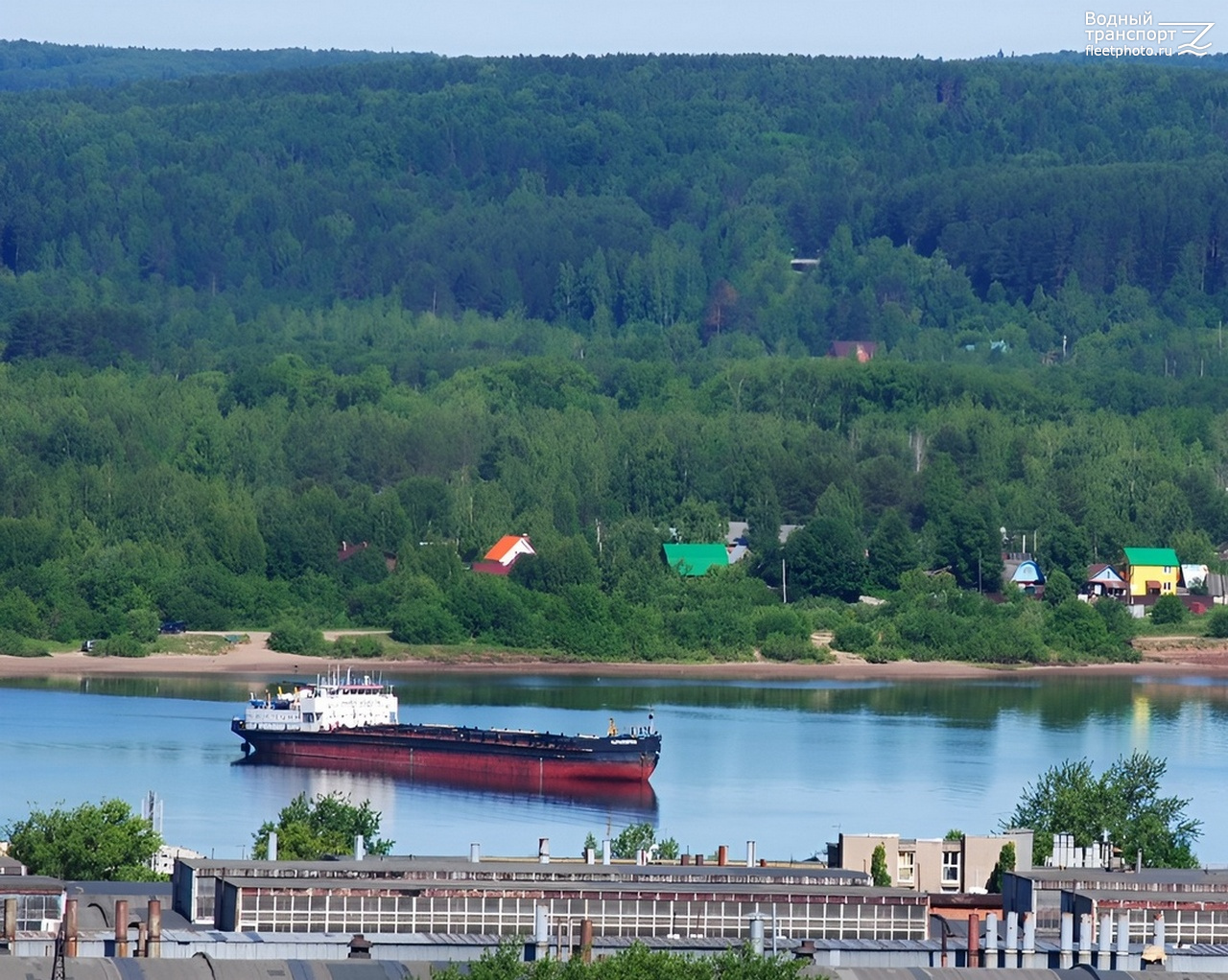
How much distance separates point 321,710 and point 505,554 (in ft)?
115

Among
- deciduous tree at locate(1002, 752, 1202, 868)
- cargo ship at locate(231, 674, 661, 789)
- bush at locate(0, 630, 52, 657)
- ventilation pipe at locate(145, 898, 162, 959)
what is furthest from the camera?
bush at locate(0, 630, 52, 657)

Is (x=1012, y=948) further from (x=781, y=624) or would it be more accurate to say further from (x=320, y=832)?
(x=781, y=624)

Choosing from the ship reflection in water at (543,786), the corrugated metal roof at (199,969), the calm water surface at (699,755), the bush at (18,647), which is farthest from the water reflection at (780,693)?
the corrugated metal roof at (199,969)

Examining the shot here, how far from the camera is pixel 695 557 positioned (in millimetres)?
113625

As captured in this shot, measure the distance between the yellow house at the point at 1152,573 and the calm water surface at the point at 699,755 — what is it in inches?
645

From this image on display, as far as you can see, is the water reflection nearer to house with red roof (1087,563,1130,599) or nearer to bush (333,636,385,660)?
bush (333,636,385,660)

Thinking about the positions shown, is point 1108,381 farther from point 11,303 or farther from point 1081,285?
point 11,303

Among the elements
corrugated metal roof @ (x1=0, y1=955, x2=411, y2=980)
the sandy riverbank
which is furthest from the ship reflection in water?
corrugated metal roof @ (x1=0, y1=955, x2=411, y2=980)

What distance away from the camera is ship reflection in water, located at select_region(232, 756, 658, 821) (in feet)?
218

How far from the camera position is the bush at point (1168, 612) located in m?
106

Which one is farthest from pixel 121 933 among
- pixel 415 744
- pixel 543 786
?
pixel 415 744

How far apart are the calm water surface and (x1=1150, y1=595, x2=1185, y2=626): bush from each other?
29.1 feet

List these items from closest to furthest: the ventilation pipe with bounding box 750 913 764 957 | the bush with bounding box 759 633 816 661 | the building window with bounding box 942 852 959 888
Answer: the ventilation pipe with bounding box 750 913 764 957 < the building window with bounding box 942 852 959 888 < the bush with bounding box 759 633 816 661

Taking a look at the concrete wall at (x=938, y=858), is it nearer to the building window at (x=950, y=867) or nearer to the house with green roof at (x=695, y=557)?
the building window at (x=950, y=867)
